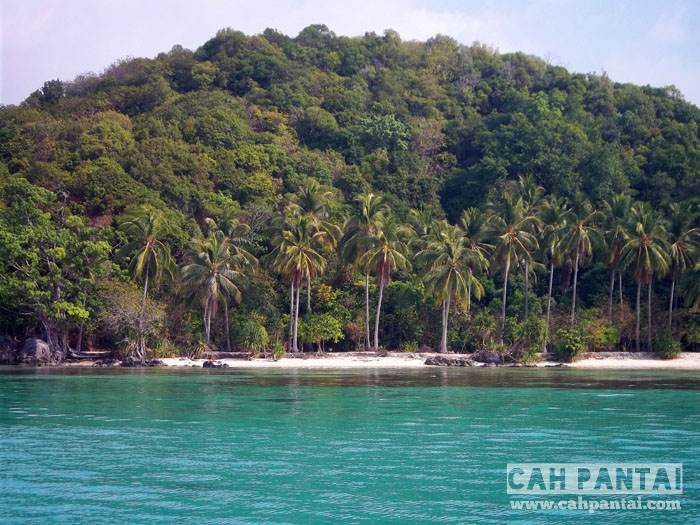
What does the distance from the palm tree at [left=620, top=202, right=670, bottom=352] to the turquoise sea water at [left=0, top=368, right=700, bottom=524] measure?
16588 millimetres

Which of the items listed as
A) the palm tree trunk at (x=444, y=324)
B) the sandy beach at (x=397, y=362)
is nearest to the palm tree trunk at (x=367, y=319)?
the sandy beach at (x=397, y=362)

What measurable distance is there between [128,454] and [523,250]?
3860 centimetres

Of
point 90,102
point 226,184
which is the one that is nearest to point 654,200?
point 226,184

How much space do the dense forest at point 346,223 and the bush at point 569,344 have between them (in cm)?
20

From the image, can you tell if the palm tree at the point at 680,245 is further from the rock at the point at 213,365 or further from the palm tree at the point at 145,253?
the palm tree at the point at 145,253

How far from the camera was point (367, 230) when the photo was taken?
171 feet

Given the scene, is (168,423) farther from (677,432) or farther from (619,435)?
(677,432)

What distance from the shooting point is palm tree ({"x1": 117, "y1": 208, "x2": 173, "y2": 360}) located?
157 ft

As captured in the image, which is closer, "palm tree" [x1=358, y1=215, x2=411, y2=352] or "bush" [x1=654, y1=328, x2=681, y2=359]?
"bush" [x1=654, y1=328, x2=681, y2=359]

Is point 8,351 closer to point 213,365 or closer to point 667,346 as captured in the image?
point 213,365

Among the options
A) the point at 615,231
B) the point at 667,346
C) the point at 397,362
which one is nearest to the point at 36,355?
the point at 397,362

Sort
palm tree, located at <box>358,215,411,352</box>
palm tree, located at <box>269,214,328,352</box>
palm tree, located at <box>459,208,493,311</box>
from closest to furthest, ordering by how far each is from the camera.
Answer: palm tree, located at <box>269,214,328,352</box> → palm tree, located at <box>358,215,411,352</box> → palm tree, located at <box>459,208,493,311</box>

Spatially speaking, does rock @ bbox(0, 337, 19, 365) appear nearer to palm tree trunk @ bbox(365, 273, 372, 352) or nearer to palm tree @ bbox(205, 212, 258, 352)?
palm tree @ bbox(205, 212, 258, 352)

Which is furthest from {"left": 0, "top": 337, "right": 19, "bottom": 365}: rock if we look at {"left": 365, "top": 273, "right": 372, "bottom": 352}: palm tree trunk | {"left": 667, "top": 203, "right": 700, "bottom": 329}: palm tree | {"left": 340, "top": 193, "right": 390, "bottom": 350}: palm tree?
{"left": 667, "top": 203, "right": 700, "bottom": 329}: palm tree
